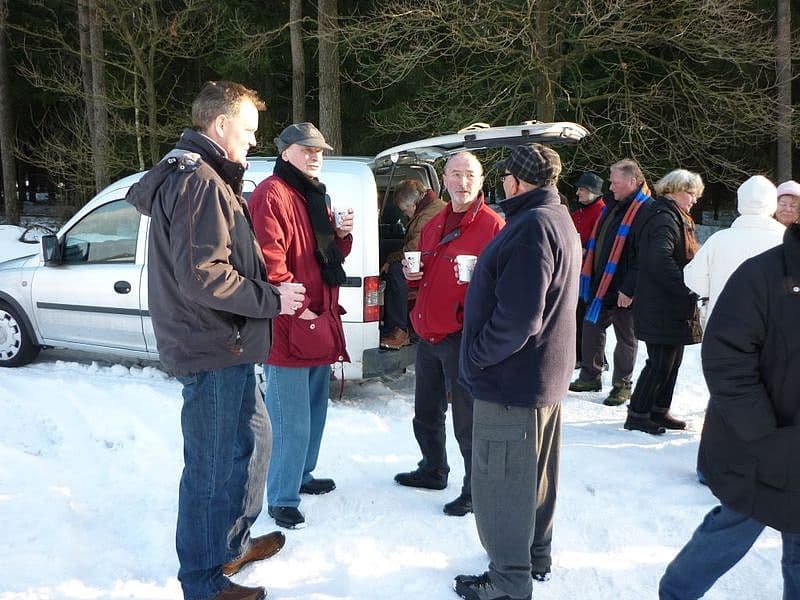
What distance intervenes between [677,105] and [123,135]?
1251cm

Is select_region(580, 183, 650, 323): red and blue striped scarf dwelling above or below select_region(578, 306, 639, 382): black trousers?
above

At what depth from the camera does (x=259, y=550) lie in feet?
10.5

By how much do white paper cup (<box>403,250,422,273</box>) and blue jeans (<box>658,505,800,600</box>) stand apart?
188cm

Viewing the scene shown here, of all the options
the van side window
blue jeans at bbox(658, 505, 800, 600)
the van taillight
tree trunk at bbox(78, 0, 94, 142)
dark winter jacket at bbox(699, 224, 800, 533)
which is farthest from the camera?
tree trunk at bbox(78, 0, 94, 142)

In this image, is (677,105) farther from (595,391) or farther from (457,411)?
(457,411)

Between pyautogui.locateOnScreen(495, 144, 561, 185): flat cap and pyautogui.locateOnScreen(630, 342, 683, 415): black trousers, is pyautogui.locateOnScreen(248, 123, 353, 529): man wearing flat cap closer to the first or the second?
pyautogui.locateOnScreen(495, 144, 561, 185): flat cap

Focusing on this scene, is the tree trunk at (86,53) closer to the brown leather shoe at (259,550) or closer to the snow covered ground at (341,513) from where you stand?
the snow covered ground at (341,513)

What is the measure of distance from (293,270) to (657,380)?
9.81ft

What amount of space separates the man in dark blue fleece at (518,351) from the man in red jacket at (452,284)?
0.72 meters

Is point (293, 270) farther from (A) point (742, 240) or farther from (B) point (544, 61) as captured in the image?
(B) point (544, 61)

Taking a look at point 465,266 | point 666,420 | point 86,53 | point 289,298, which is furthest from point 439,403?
point 86,53

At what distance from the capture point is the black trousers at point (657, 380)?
495 cm

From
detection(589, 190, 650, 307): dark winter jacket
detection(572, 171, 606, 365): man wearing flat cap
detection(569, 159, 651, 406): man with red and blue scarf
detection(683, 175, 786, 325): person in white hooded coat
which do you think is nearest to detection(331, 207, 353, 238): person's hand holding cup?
detection(683, 175, 786, 325): person in white hooded coat

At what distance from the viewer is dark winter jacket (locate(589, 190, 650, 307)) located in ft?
18.6
